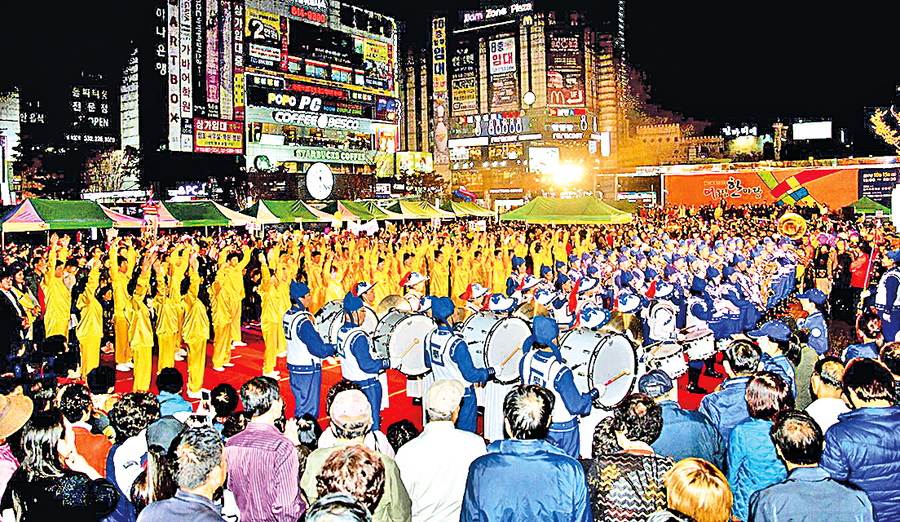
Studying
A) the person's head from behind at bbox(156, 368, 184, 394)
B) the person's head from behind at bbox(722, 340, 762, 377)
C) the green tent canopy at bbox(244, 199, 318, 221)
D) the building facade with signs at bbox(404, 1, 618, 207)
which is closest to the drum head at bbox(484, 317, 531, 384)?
the person's head from behind at bbox(722, 340, 762, 377)

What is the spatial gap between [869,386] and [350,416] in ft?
8.88

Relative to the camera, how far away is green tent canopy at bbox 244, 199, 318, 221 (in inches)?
990

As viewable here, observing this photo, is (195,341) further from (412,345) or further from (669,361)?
(669,361)

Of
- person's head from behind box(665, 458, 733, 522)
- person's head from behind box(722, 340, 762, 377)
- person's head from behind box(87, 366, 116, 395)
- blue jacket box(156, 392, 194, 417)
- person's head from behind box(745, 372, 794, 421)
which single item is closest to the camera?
person's head from behind box(665, 458, 733, 522)

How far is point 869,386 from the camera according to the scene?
12.1 ft

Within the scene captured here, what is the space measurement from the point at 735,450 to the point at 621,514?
1001 millimetres

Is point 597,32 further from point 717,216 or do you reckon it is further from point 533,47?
point 717,216

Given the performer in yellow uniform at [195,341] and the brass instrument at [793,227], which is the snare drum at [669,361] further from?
the brass instrument at [793,227]

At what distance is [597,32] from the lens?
77.8m

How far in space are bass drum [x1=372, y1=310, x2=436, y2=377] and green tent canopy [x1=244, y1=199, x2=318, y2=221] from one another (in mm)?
19081

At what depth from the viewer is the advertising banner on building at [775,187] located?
4609cm

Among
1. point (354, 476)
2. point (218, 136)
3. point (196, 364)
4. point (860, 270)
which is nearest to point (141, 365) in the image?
point (196, 364)

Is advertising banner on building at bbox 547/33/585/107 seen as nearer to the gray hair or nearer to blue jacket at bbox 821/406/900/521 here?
blue jacket at bbox 821/406/900/521

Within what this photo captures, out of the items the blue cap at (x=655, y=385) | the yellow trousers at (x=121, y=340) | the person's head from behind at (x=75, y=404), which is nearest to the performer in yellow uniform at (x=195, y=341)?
the yellow trousers at (x=121, y=340)
